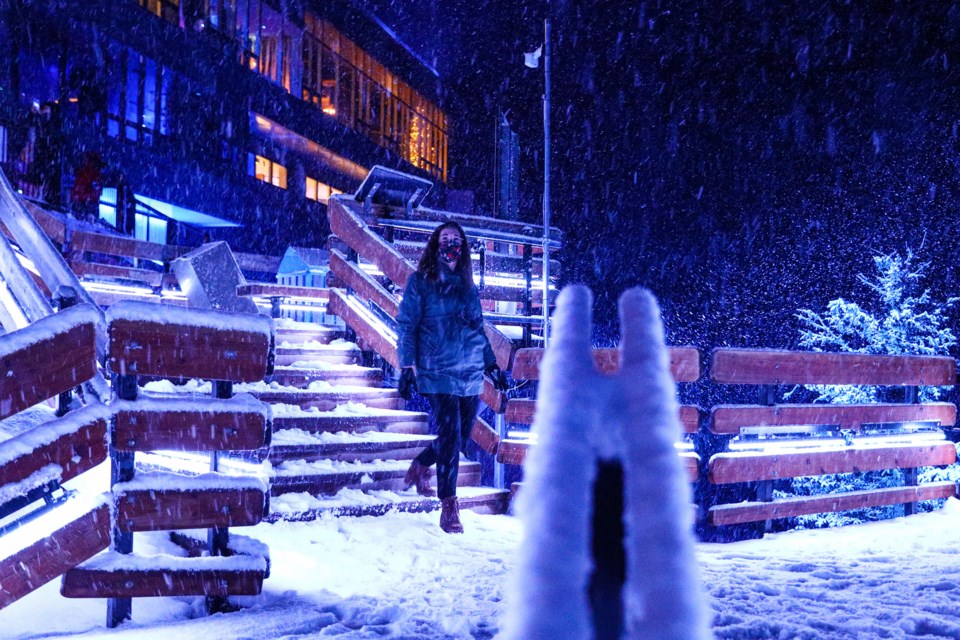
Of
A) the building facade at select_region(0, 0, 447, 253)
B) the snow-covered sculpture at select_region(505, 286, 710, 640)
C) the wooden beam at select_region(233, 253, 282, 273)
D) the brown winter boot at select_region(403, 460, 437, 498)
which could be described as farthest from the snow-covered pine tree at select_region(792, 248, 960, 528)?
the building facade at select_region(0, 0, 447, 253)

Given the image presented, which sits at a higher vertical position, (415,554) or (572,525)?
(572,525)

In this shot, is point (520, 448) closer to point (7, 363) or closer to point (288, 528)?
point (288, 528)

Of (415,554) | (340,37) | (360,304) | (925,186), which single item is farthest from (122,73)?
(925,186)

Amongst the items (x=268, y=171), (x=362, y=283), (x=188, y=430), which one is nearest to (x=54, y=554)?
(x=188, y=430)

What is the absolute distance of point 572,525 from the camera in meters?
1.01

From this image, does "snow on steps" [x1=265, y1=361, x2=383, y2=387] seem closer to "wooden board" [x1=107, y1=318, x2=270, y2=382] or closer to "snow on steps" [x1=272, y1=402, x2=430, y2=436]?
"snow on steps" [x1=272, y1=402, x2=430, y2=436]

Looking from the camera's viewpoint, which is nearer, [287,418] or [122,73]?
[287,418]

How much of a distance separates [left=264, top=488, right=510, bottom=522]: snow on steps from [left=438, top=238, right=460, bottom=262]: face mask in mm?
1951

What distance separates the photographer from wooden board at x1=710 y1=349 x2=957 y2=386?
5.74 meters

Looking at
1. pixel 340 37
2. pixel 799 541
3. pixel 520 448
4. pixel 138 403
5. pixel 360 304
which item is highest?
pixel 340 37

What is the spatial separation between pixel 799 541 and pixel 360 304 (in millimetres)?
5098

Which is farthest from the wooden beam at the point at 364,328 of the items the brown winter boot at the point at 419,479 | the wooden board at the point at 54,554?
the wooden board at the point at 54,554

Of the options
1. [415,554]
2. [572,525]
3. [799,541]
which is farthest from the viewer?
[799,541]

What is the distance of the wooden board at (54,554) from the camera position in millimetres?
2988
